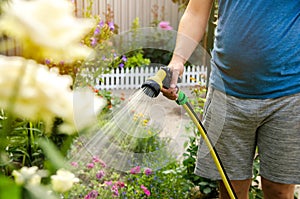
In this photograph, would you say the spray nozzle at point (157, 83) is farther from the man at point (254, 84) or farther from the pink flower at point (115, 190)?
the pink flower at point (115, 190)

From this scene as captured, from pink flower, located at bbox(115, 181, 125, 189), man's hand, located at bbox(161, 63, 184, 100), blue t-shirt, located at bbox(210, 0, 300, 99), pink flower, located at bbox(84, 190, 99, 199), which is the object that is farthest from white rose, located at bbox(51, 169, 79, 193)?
pink flower, located at bbox(115, 181, 125, 189)

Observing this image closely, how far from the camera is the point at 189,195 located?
2895mm

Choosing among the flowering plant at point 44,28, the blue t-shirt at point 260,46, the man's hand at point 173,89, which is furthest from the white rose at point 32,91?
the blue t-shirt at point 260,46

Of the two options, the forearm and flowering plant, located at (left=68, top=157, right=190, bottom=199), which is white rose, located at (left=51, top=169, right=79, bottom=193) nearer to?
the forearm

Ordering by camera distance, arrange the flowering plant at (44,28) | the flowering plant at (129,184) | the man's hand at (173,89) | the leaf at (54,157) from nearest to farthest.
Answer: the flowering plant at (44,28) → the leaf at (54,157) → the man's hand at (173,89) → the flowering plant at (129,184)

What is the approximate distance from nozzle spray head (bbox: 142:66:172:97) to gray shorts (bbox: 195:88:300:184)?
0.39 meters

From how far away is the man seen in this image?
1.53 m

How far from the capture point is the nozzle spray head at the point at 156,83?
121 centimetres

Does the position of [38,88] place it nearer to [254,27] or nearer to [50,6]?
[50,6]

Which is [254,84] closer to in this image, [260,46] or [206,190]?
[260,46]

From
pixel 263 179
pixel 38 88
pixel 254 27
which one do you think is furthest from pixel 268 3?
pixel 38 88

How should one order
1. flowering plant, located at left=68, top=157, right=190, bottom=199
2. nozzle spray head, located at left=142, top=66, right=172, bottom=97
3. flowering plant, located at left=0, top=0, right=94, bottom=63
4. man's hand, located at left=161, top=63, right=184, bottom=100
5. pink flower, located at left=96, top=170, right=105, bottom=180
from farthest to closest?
1. pink flower, located at left=96, top=170, right=105, bottom=180
2. flowering plant, located at left=68, top=157, right=190, bottom=199
3. man's hand, located at left=161, top=63, right=184, bottom=100
4. nozzle spray head, located at left=142, top=66, right=172, bottom=97
5. flowering plant, located at left=0, top=0, right=94, bottom=63

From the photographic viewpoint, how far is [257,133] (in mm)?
1754

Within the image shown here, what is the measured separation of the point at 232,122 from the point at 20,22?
1.48 metres
